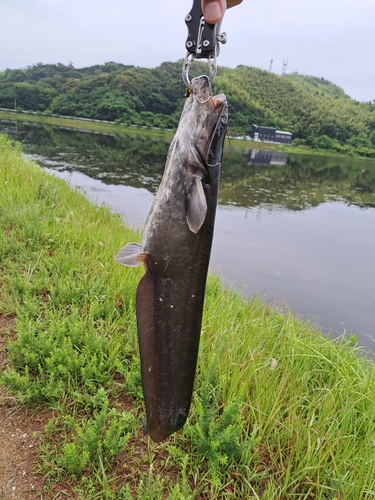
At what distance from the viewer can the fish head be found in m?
1.58

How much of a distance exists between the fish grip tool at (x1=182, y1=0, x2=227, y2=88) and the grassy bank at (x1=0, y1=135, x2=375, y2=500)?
190cm

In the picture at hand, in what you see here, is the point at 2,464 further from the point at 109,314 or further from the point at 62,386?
the point at 109,314

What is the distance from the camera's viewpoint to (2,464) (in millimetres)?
2064

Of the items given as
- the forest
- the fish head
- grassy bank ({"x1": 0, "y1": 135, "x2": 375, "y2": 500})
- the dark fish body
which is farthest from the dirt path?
the forest

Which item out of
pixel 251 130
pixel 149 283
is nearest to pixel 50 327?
pixel 149 283

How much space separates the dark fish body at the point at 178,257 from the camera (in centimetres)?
158

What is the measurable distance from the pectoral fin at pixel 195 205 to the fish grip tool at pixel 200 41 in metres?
0.50

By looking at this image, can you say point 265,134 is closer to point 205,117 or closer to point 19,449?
point 205,117

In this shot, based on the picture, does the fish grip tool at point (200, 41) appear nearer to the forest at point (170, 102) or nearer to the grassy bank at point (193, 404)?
the grassy bank at point (193, 404)

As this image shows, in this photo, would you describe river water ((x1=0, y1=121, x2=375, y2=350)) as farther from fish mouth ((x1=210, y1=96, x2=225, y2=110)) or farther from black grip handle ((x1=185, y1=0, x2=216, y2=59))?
black grip handle ((x1=185, y1=0, x2=216, y2=59))

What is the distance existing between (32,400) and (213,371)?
1.29 m

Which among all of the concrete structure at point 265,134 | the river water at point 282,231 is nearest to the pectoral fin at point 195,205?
the river water at point 282,231

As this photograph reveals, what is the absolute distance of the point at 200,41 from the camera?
1669 millimetres

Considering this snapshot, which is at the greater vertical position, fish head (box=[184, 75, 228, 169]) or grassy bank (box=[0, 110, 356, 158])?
grassy bank (box=[0, 110, 356, 158])
